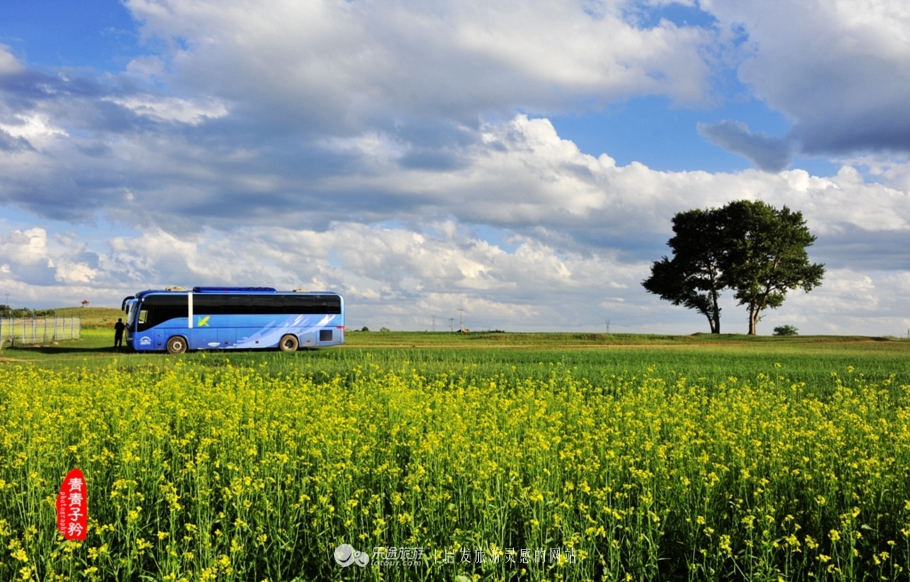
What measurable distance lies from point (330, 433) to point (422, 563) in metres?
3.47

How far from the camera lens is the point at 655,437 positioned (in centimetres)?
1026

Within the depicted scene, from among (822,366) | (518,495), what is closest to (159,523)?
(518,495)

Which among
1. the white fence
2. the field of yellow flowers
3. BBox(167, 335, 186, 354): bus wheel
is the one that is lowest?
the field of yellow flowers

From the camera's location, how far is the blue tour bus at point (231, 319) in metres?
35.0

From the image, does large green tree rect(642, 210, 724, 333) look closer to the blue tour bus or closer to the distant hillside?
the blue tour bus

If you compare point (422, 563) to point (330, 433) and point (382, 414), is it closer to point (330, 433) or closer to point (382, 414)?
point (330, 433)

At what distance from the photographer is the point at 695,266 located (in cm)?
6003

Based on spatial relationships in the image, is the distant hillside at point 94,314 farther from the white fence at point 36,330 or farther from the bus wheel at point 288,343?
the bus wheel at point 288,343

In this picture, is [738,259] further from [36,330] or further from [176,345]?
[36,330]

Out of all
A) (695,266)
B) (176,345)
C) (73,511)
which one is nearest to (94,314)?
(176,345)

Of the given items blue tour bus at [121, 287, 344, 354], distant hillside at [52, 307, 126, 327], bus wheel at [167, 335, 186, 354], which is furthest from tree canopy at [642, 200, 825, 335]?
distant hillside at [52, 307, 126, 327]

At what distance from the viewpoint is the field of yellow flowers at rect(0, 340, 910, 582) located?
19.7 ft

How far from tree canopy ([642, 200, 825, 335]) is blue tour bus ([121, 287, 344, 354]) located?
3466cm

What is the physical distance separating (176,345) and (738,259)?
147 feet
